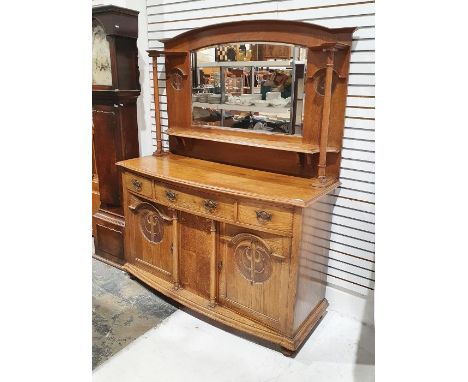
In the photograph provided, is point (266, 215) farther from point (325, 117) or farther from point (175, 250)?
point (175, 250)

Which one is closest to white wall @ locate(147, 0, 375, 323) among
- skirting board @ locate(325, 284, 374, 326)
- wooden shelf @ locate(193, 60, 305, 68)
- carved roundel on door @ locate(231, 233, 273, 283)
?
skirting board @ locate(325, 284, 374, 326)

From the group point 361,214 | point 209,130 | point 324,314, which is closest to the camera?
point 361,214

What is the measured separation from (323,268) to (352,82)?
1.39 meters

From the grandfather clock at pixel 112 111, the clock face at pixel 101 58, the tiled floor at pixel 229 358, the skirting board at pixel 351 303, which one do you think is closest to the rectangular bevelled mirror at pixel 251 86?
the grandfather clock at pixel 112 111

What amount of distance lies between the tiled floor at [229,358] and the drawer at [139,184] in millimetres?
1024

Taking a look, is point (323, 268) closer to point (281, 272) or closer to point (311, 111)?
point (281, 272)

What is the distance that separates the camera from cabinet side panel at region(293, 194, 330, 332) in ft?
7.55

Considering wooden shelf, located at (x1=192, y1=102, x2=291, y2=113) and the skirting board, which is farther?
the skirting board

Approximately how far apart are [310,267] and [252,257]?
41 centimetres

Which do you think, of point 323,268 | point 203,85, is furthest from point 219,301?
point 203,85

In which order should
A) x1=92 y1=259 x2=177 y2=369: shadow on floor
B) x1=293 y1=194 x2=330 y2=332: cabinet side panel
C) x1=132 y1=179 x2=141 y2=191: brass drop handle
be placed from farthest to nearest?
1. x1=132 y1=179 x2=141 y2=191: brass drop handle
2. x1=92 y1=259 x2=177 y2=369: shadow on floor
3. x1=293 y1=194 x2=330 y2=332: cabinet side panel

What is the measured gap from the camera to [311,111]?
8.45ft

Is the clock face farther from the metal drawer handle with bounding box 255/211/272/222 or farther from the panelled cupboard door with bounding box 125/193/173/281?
the metal drawer handle with bounding box 255/211/272/222

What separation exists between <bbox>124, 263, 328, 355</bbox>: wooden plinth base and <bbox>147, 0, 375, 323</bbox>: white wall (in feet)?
0.98
